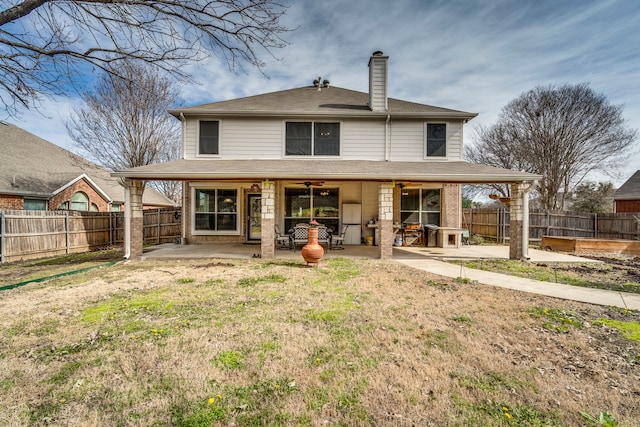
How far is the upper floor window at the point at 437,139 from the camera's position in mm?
11477

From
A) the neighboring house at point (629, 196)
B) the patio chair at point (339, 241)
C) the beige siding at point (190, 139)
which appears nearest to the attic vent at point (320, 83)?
the beige siding at point (190, 139)

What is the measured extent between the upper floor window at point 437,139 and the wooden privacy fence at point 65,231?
42.4 ft

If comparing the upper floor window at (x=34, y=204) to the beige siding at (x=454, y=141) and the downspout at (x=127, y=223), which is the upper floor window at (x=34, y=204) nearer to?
the downspout at (x=127, y=223)

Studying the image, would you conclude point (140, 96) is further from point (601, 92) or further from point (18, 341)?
point (601, 92)

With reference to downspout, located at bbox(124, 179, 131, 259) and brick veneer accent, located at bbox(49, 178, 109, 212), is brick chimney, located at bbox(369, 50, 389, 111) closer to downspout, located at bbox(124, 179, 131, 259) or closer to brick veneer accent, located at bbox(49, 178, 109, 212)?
downspout, located at bbox(124, 179, 131, 259)

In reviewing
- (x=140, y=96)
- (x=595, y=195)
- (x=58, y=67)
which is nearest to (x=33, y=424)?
(x=58, y=67)

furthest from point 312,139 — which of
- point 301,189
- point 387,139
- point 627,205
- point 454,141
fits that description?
point 627,205

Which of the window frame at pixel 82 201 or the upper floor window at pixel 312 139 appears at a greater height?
the upper floor window at pixel 312 139

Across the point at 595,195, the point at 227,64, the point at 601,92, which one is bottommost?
the point at 595,195

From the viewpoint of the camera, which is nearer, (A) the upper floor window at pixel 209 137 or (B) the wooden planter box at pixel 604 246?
(B) the wooden planter box at pixel 604 246

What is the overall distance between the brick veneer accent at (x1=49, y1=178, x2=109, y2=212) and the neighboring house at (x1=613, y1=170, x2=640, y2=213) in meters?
36.3

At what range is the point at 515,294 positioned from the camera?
552 centimetres

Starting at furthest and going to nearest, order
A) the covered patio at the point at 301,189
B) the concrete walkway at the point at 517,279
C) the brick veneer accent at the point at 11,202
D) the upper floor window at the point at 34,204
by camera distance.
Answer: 1. the upper floor window at the point at 34,204
2. the brick veneer accent at the point at 11,202
3. the covered patio at the point at 301,189
4. the concrete walkway at the point at 517,279

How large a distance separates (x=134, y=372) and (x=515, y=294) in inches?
249
